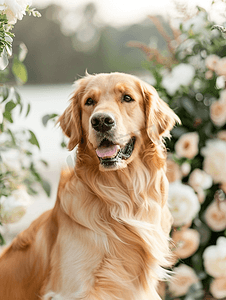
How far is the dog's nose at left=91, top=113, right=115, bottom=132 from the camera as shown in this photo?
135cm

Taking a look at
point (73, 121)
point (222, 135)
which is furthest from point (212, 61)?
point (73, 121)

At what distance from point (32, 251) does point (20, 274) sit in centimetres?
12

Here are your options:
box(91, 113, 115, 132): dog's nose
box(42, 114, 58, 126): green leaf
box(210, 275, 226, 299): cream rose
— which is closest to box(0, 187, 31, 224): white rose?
box(42, 114, 58, 126): green leaf

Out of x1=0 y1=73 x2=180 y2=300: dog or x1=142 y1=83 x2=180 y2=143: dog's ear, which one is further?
x1=142 y1=83 x2=180 y2=143: dog's ear

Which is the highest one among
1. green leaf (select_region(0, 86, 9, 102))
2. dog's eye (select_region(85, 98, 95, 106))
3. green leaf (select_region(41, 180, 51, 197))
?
green leaf (select_region(0, 86, 9, 102))

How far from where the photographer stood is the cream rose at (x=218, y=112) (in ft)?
4.78

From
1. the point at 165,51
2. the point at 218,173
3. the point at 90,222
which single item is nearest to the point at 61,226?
the point at 90,222

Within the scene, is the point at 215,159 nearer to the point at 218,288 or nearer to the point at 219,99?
the point at 219,99

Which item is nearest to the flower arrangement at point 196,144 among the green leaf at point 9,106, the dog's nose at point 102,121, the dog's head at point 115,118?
the dog's head at point 115,118

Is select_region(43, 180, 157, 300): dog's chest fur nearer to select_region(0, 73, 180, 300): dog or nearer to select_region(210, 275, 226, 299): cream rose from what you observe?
select_region(0, 73, 180, 300): dog

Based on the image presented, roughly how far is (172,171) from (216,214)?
293mm

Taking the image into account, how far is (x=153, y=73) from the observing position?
1611mm

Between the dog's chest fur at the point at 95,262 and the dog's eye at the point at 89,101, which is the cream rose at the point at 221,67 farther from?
the dog's chest fur at the point at 95,262

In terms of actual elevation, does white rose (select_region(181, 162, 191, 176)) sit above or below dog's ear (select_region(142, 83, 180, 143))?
below
